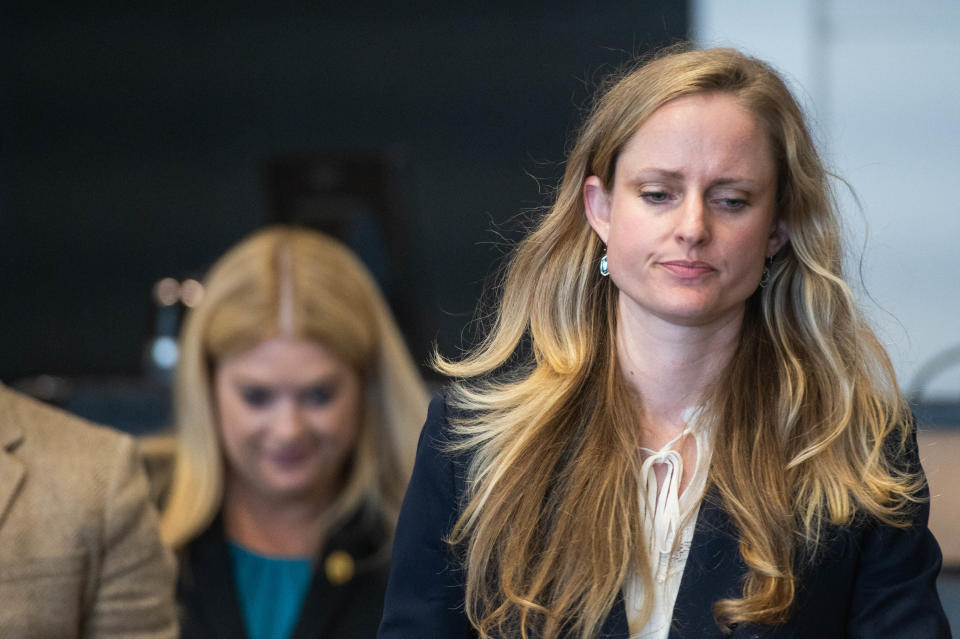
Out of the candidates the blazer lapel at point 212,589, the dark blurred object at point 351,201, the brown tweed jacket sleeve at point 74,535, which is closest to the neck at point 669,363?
the brown tweed jacket sleeve at point 74,535

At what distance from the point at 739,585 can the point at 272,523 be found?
1.58 metres

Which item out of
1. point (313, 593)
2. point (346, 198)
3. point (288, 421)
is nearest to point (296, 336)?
point (288, 421)

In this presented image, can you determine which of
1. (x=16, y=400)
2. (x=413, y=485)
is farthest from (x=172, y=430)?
(x=413, y=485)

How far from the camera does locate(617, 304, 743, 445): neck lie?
1.47 meters

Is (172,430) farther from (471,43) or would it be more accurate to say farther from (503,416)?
(471,43)

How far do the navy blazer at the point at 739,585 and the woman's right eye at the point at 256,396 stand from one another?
50.3 inches

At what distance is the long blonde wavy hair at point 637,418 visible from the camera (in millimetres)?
1404

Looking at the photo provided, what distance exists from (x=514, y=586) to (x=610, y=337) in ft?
1.03

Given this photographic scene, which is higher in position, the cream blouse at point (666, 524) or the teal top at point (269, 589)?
the cream blouse at point (666, 524)

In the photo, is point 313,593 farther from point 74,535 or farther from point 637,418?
point 637,418

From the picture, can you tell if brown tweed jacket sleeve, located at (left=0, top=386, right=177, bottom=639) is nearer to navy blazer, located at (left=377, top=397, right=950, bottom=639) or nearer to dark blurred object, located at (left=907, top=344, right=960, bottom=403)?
navy blazer, located at (left=377, top=397, right=950, bottom=639)

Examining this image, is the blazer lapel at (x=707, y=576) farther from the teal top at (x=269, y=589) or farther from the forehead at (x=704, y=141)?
the teal top at (x=269, y=589)

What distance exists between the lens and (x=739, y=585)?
1393 mm

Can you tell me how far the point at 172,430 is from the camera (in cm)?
293
